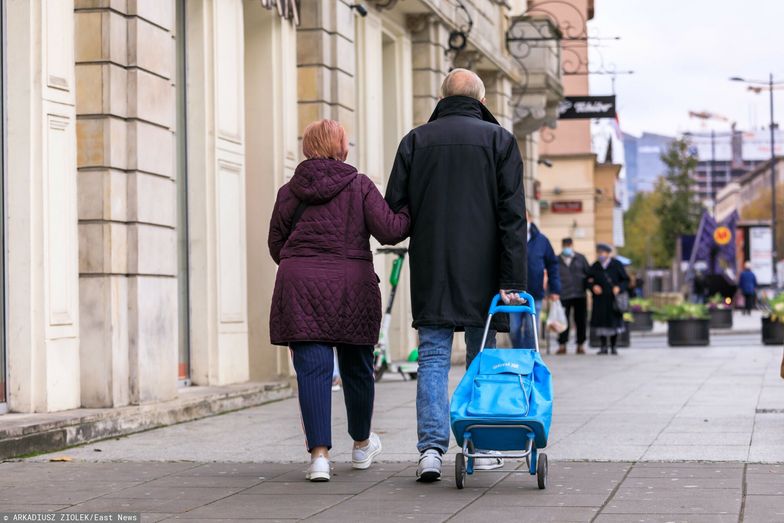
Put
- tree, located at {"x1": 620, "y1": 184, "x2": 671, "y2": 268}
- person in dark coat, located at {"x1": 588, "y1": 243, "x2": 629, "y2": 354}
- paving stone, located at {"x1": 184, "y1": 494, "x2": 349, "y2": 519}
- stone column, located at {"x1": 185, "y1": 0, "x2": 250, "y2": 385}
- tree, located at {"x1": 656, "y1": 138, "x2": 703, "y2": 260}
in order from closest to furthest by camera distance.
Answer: paving stone, located at {"x1": 184, "y1": 494, "x2": 349, "y2": 519}
stone column, located at {"x1": 185, "y1": 0, "x2": 250, "y2": 385}
person in dark coat, located at {"x1": 588, "y1": 243, "x2": 629, "y2": 354}
tree, located at {"x1": 656, "y1": 138, "x2": 703, "y2": 260}
tree, located at {"x1": 620, "y1": 184, "x2": 671, "y2": 268}

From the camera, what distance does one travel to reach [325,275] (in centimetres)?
779

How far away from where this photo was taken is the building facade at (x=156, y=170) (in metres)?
10.4

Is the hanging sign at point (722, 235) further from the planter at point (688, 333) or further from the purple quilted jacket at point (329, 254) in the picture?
the purple quilted jacket at point (329, 254)

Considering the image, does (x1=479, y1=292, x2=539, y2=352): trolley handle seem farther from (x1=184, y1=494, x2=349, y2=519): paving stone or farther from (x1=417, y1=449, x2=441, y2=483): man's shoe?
(x1=184, y1=494, x2=349, y2=519): paving stone

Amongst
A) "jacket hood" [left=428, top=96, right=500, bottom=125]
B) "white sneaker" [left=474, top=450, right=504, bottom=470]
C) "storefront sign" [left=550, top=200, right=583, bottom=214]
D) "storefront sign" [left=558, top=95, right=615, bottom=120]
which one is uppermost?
"storefront sign" [left=558, top=95, right=615, bottom=120]

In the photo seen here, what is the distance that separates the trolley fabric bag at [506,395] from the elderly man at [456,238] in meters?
0.38

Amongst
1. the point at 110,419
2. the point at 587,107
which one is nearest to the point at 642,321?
the point at 587,107

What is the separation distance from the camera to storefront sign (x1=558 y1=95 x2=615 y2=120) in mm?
34206

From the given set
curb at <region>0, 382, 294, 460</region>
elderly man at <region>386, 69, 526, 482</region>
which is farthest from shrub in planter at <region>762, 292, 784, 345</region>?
Answer: elderly man at <region>386, 69, 526, 482</region>

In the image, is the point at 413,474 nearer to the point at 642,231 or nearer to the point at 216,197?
the point at 216,197

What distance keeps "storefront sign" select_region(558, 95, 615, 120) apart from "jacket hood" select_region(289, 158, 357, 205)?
2652cm

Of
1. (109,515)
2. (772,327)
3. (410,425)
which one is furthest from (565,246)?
(109,515)

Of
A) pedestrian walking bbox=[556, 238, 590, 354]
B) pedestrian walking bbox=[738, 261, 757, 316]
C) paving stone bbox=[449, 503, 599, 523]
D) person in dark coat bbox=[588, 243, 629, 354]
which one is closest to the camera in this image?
paving stone bbox=[449, 503, 599, 523]

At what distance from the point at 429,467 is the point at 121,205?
4.32 metres
